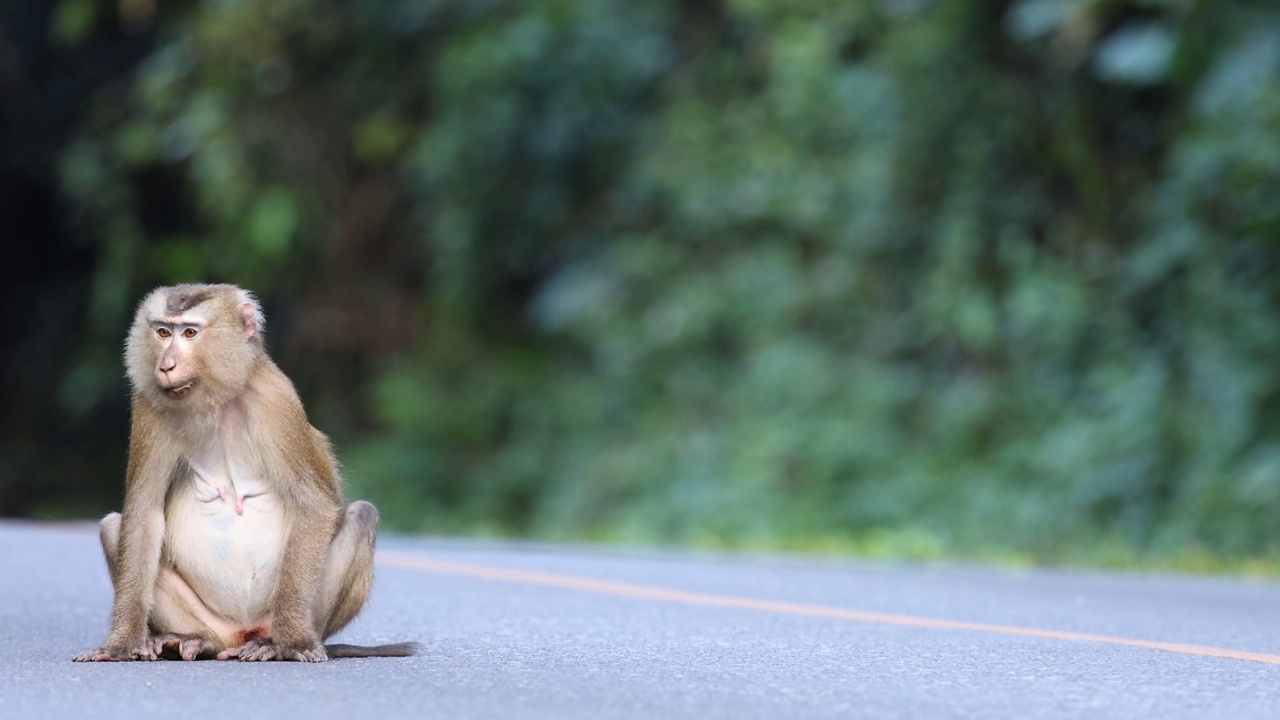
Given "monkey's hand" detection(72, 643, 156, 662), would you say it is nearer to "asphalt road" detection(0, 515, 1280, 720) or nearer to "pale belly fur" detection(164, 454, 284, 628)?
"asphalt road" detection(0, 515, 1280, 720)

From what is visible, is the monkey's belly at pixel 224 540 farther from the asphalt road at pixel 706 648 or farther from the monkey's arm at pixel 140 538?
the asphalt road at pixel 706 648

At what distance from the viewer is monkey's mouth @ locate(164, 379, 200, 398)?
263 inches

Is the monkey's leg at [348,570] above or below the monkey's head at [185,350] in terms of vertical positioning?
below

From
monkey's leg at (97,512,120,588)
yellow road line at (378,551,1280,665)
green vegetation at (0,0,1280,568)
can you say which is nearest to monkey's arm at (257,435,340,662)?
monkey's leg at (97,512,120,588)

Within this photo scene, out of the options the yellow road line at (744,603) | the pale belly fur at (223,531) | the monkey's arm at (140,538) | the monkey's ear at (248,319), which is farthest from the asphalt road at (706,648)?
the monkey's ear at (248,319)

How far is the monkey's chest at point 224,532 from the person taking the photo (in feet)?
22.4

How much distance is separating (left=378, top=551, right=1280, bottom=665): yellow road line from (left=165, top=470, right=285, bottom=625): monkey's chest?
9.95ft

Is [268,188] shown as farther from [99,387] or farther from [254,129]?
[99,387]

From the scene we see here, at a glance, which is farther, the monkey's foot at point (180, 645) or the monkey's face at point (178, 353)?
the monkey's foot at point (180, 645)

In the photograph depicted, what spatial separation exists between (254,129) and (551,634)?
1694 cm

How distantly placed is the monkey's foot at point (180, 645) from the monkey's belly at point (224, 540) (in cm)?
20

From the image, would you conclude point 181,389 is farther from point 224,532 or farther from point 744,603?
point 744,603

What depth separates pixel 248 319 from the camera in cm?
685

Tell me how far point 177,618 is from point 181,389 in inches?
32.6
